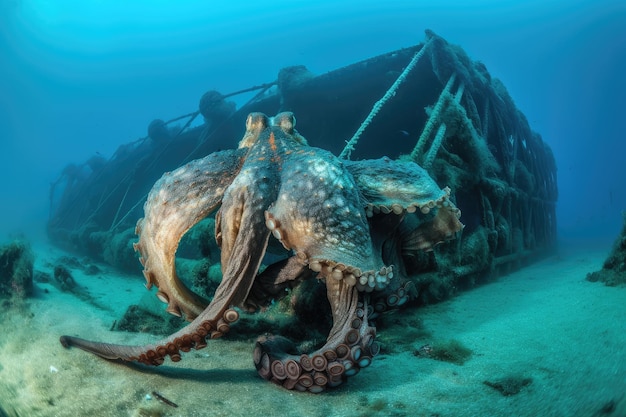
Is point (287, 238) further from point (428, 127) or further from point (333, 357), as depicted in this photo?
point (428, 127)

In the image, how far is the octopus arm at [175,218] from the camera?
2549mm

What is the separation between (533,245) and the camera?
Result: 955 centimetres

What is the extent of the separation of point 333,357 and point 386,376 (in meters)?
0.57

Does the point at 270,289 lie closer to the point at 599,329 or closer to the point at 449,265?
the point at 599,329

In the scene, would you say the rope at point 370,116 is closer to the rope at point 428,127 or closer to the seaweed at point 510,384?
the rope at point 428,127

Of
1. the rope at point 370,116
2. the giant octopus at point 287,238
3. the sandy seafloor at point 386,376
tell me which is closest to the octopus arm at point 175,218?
the giant octopus at point 287,238

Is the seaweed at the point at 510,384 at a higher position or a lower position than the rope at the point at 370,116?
lower

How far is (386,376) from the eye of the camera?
2.44m

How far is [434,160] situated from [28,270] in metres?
5.89

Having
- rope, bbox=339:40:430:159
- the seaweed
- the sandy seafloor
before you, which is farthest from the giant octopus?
rope, bbox=339:40:430:159

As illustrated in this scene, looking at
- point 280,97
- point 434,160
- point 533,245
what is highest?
point 280,97

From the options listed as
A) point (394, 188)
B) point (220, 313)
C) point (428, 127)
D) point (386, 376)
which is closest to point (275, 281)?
point (220, 313)

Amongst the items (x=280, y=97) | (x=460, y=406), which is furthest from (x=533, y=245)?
(x=460, y=406)

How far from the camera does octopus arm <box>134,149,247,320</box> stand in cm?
255
